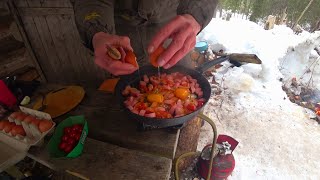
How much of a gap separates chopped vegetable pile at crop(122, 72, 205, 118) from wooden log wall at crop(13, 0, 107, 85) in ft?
3.88

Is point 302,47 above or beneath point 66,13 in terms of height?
beneath

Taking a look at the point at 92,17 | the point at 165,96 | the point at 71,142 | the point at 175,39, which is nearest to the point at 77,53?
the point at 92,17

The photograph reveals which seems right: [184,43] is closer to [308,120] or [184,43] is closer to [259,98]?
[259,98]

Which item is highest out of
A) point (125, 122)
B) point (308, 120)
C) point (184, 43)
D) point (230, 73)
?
point (184, 43)

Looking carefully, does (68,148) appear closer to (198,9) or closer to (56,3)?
(198,9)

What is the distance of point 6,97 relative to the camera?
2.74 m

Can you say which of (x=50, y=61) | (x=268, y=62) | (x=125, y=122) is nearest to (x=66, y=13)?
(x=50, y=61)

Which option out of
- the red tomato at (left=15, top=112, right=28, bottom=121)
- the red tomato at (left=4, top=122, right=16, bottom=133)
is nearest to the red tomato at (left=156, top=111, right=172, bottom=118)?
the red tomato at (left=15, top=112, right=28, bottom=121)

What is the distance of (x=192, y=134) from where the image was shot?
326 centimetres

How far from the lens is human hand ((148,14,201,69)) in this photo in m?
1.83

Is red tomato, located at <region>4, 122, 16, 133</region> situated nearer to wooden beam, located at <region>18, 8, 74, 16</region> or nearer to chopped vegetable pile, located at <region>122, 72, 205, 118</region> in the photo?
chopped vegetable pile, located at <region>122, 72, 205, 118</region>

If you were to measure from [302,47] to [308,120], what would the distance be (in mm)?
2355

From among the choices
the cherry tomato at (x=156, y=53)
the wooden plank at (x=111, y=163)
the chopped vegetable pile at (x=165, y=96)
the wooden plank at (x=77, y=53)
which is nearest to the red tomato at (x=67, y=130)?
the wooden plank at (x=111, y=163)

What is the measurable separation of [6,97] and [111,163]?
163 cm
